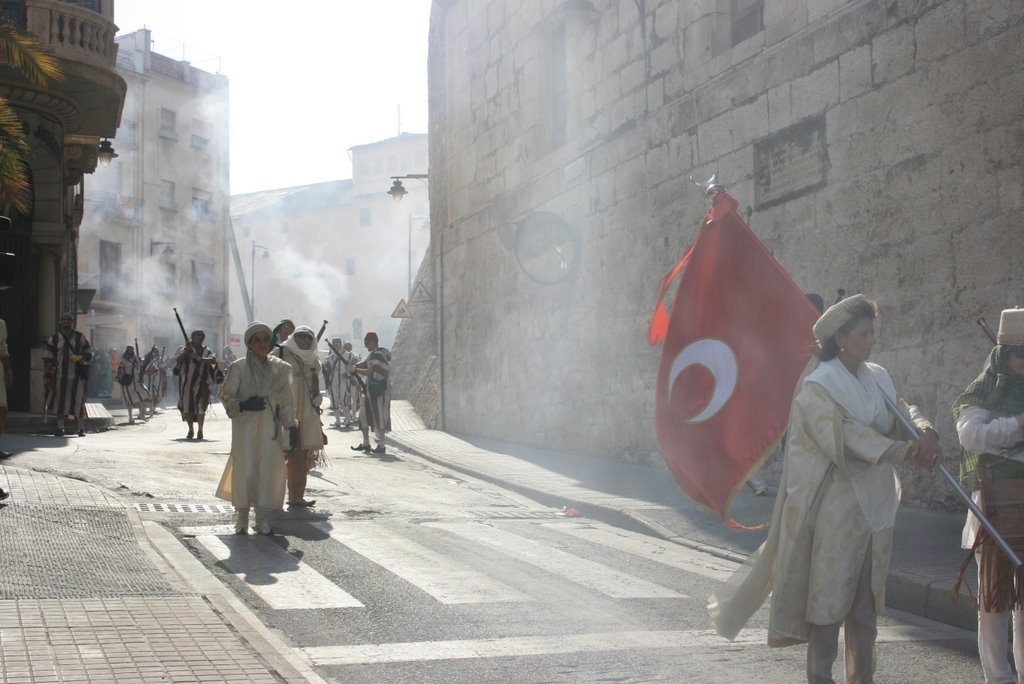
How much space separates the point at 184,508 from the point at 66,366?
783 cm

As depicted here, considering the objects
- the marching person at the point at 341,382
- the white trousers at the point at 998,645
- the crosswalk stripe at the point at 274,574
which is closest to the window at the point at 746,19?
the crosswalk stripe at the point at 274,574

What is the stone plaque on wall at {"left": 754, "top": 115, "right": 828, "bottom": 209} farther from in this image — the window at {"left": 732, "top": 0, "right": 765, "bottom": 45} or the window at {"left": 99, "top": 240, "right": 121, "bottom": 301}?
the window at {"left": 99, "top": 240, "right": 121, "bottom": 301}

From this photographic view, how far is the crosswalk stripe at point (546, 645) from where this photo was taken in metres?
5.73

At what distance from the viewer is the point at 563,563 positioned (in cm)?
855

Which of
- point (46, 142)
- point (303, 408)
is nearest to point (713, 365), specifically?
point (303, 408)

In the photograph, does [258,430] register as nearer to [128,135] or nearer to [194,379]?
[194,379]

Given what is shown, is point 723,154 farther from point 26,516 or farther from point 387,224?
point 387,224

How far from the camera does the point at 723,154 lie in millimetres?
13156

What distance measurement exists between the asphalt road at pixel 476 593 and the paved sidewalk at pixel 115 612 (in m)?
0.26

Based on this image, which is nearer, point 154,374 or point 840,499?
point 840,499

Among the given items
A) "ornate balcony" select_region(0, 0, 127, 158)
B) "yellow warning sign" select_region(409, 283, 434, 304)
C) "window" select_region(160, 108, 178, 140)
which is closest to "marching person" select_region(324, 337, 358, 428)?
"yellow warning sign" select_region(409, 283, 434, 304)

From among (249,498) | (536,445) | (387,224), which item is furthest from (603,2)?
(387,224)

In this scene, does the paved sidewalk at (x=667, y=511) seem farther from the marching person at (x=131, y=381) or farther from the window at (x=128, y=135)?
the window at (x=128, y=135)

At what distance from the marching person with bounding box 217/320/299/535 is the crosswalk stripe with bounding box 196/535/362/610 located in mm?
298
